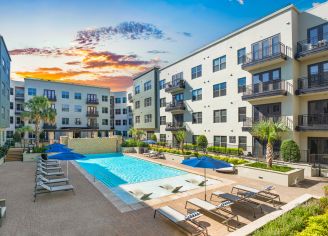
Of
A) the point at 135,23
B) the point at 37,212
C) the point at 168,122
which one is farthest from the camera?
the point at 168,122

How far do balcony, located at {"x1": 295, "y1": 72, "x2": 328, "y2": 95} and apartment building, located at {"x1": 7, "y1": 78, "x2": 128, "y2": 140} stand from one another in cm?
3772

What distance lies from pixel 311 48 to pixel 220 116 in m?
12.3

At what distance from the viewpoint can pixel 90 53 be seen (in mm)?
21172

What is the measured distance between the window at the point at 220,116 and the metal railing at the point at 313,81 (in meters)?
9.06

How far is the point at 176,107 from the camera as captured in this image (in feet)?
111

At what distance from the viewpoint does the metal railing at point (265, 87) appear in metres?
20.6

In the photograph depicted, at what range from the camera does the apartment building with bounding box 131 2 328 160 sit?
19.3 meters

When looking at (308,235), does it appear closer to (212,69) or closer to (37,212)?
(37,212)

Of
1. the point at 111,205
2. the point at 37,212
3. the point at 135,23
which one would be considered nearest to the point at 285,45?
the point at 135,23

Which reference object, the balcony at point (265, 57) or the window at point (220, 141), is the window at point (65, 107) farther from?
the balcony at point (265, 57)

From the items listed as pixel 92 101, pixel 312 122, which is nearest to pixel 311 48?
pixel 312 122

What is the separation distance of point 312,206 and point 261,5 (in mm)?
21609

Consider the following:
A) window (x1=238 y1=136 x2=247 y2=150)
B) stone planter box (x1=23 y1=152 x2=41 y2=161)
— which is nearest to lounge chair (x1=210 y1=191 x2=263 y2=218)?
window (x1=238 y1=136 x2=247 y2=150)

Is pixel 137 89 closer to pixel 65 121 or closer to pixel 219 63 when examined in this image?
pixel 65 121
